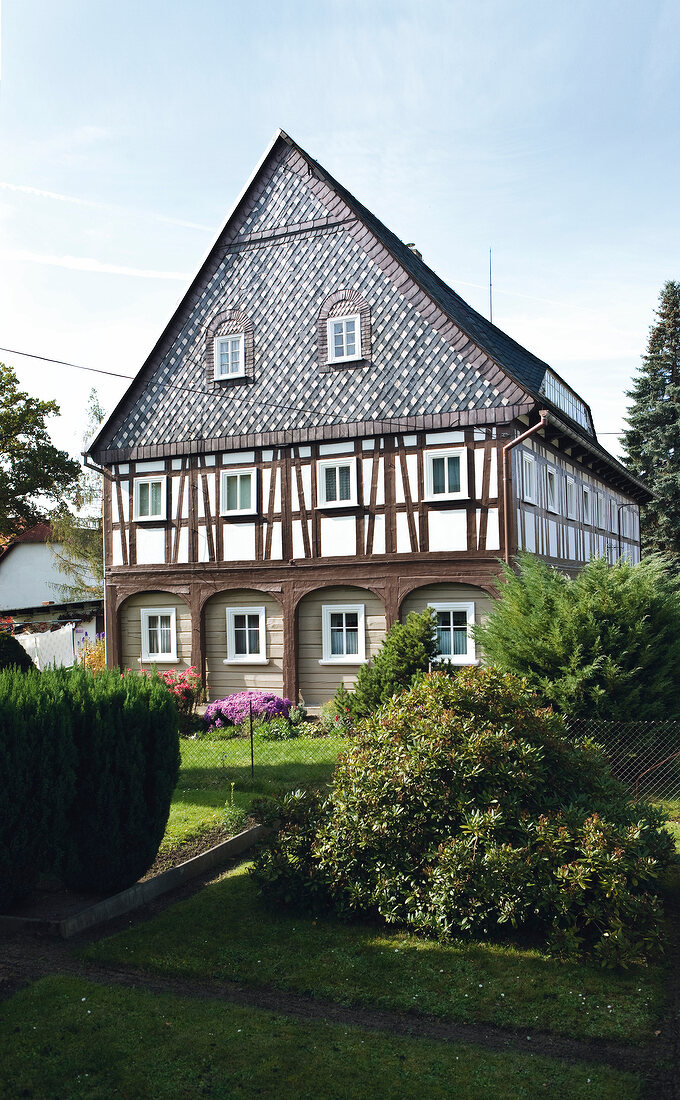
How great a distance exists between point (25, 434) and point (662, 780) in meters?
35.5

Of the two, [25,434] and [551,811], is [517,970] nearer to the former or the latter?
[551,811]

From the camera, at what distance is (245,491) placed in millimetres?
21578

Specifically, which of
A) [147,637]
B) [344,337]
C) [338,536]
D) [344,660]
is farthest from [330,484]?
[147,637]

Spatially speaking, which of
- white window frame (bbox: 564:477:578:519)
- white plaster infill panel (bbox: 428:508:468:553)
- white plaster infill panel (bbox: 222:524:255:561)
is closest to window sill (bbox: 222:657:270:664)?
white plaster infill panel (bbox: 222:524:255:561)

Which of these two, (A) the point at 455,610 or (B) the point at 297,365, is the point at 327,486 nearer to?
(B) the point at 297,365

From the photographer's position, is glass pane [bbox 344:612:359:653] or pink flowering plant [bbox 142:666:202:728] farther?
glass pane [bbox 344:612:359:653]

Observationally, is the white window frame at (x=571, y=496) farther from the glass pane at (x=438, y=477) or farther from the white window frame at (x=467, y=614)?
the white window frame at (x=467, y=614)

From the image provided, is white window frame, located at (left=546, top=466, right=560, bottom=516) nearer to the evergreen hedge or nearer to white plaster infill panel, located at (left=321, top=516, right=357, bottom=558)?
white plaster infill panel, located at (left=321, top=516, right=357, bottom=558)

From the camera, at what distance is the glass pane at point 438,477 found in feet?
63.1

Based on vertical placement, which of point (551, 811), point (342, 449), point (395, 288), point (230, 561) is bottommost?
point (551, 811)

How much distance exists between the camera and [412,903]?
7820 mm

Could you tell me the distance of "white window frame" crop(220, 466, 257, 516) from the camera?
69.8 feet

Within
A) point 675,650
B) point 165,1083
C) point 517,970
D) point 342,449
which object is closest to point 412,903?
point 517,970

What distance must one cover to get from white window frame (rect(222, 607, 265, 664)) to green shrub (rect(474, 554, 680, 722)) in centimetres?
867
